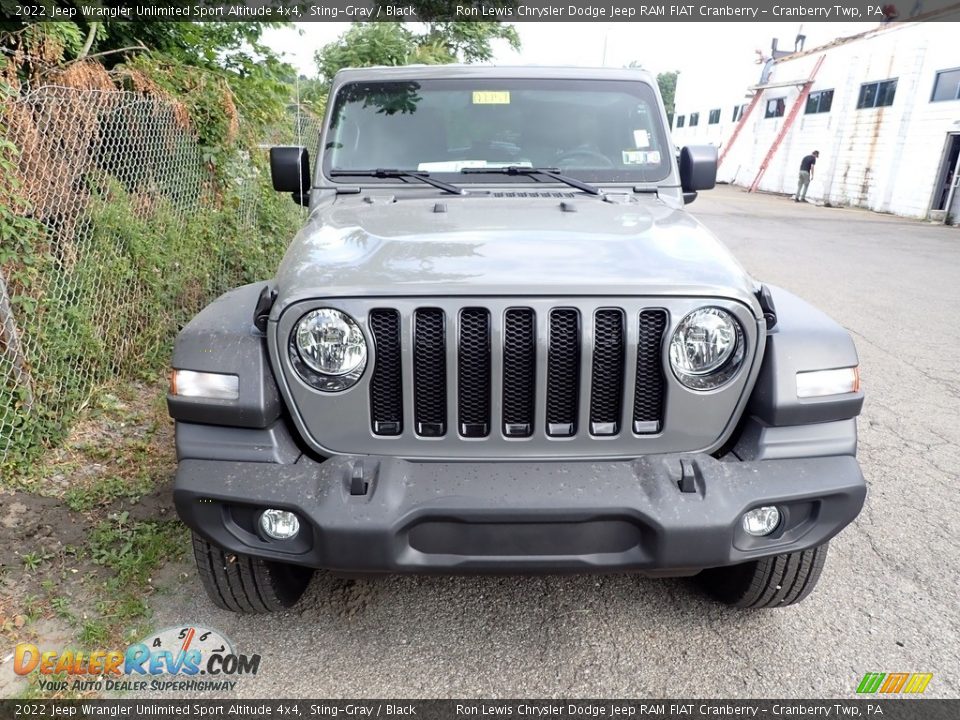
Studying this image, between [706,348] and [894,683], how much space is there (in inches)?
54.3

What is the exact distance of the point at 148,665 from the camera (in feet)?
7.91

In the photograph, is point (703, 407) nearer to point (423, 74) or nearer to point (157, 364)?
point (423, 74)

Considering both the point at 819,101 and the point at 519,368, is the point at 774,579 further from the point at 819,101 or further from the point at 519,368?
the point at 819,101

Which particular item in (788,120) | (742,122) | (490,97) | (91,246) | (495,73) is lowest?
(742,122)

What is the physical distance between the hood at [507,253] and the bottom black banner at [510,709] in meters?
1.34

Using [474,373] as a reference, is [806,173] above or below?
below

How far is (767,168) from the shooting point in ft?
97.8

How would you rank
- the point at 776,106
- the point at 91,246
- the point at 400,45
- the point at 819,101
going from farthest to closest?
the point at 776,106 < the point at 819,101 < the point at 400,45 < the point at 91,246

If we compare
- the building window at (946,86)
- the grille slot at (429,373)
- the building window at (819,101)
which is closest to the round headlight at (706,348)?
the grille slot at (429,373)

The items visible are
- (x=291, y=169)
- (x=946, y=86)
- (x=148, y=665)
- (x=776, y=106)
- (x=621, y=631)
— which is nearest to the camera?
(x=148, y=665)

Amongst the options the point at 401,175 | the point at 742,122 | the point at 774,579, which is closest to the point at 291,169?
the point at 401,175

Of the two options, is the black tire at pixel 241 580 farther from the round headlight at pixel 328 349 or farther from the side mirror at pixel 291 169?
the side mirror at pixel 291 169

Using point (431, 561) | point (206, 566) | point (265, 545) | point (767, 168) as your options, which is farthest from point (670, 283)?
point (767, 168)

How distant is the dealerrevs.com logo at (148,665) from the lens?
2.33 metres
